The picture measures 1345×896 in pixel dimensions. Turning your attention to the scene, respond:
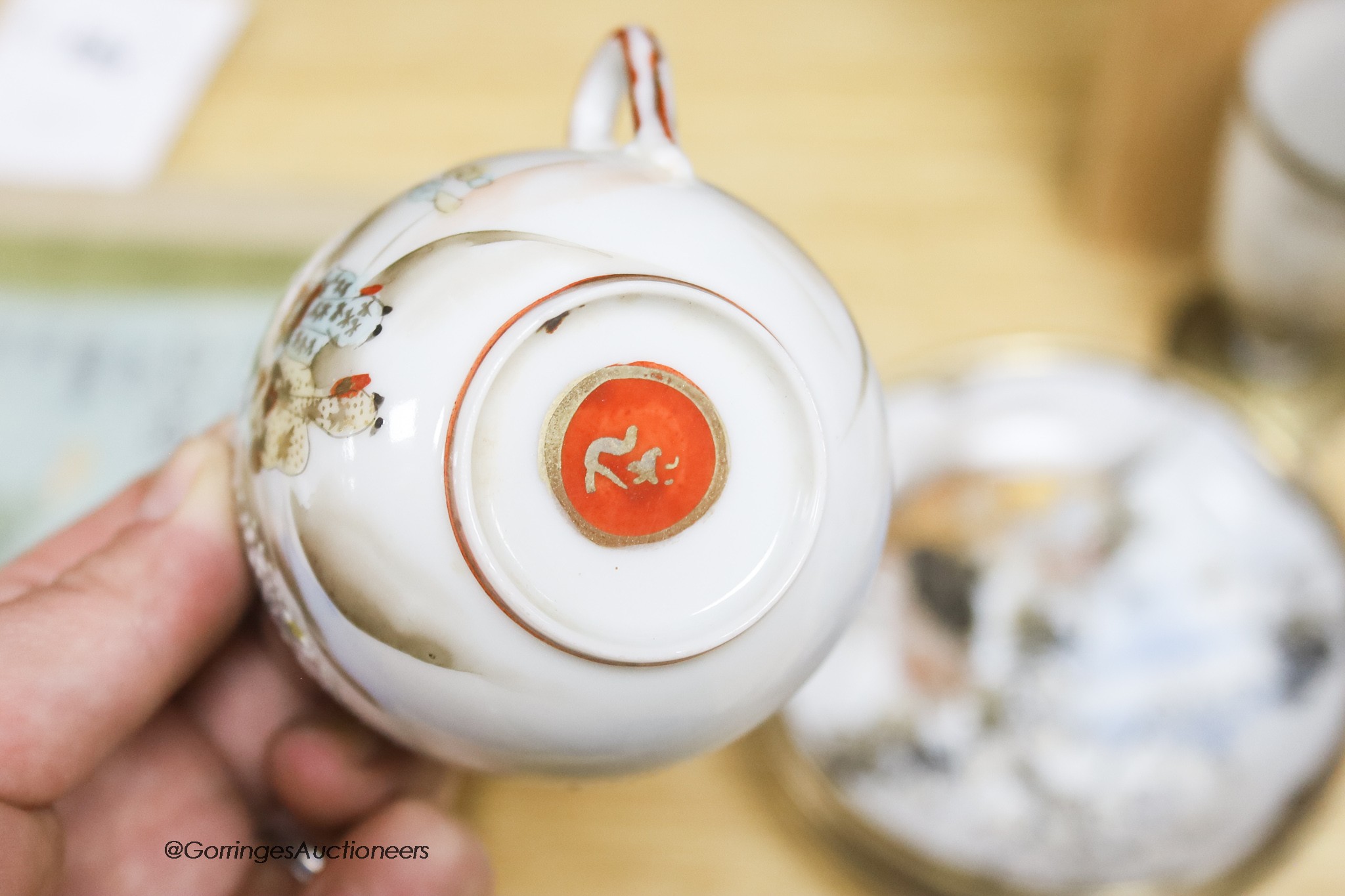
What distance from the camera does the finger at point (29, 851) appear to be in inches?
14.7

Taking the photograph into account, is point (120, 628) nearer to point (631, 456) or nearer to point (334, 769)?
point (334, 769)

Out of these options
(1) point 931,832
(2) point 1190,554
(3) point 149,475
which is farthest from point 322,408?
(2) point 1190,554

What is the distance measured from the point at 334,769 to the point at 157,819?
0.28ft

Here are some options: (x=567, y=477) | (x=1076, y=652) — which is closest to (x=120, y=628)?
(x=567, y=477)

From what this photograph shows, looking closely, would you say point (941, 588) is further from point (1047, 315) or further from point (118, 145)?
point (118, 145)

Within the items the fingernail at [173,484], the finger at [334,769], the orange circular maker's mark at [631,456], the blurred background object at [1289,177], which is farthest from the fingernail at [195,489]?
the blurred background object at [1289,177]

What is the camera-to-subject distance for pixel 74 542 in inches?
20.1

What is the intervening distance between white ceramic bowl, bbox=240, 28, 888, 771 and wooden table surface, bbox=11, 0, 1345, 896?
15.6 inches

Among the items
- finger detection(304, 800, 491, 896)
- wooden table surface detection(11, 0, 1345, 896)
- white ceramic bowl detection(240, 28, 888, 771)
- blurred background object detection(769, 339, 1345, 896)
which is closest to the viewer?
white ceramic bowl detection(240, 28, 888, 771)

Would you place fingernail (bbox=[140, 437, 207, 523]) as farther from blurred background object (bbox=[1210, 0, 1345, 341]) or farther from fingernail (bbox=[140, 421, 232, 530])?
blurred background object (bbox=[1210, 0, 1345, 341])

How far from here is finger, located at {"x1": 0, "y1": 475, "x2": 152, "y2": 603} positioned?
494 millimetres

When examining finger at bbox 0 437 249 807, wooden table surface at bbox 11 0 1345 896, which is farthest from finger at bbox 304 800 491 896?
wooden table surface at bbox 11 0 1345 896

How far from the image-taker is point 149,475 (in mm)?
523

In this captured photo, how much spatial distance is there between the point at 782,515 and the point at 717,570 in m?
0.03
